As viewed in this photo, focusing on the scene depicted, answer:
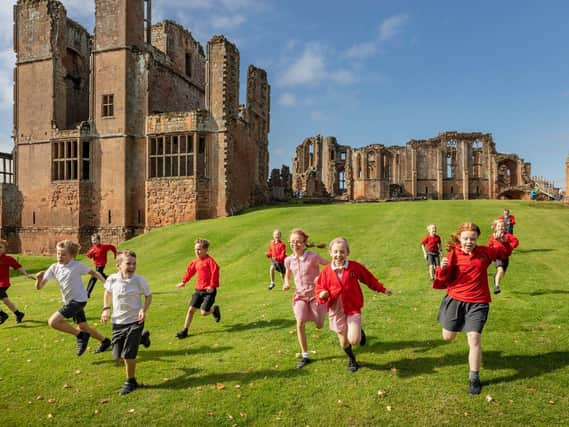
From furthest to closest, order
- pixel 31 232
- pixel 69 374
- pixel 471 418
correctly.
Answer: pixel 31 232
pixel 69 374
pixel 471 418

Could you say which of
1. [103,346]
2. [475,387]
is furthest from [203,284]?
[475,387]

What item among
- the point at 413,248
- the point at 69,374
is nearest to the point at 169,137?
the point at 413,248

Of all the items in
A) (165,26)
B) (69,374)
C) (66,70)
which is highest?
(165,26)

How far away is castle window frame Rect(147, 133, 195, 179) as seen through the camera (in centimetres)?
2922

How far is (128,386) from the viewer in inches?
224

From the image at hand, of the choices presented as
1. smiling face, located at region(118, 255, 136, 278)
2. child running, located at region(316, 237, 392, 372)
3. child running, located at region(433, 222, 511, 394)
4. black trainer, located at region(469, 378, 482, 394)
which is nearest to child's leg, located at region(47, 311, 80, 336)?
smiling face, located at region(118, 255, 136, 278)

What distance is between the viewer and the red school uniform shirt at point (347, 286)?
5797mm

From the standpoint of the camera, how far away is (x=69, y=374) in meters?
6.39

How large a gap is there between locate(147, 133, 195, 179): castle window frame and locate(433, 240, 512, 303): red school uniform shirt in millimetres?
25038

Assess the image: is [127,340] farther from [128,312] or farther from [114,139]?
[114,139]

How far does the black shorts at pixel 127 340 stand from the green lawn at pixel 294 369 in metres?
0.53

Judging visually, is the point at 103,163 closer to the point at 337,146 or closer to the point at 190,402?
the point at 190,402

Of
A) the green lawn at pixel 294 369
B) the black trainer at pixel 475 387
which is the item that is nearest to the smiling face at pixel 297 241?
the green lawn at pixel 294 369

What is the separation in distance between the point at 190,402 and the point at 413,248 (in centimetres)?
1231
